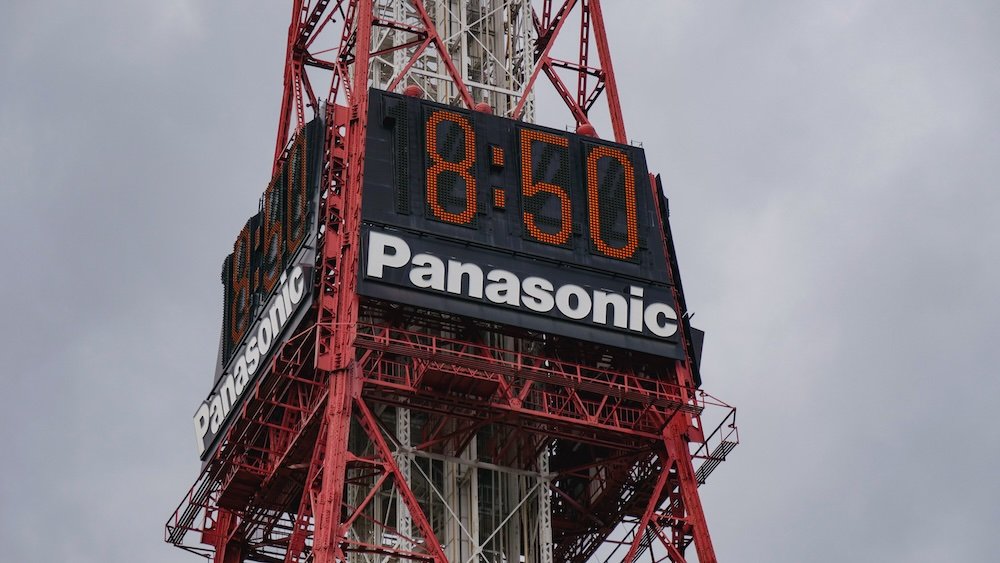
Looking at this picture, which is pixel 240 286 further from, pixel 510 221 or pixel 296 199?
pixel 510 221

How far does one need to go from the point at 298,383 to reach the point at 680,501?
12.4m

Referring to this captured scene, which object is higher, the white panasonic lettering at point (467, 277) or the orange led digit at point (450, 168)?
the orange led digit at point (450, 168)

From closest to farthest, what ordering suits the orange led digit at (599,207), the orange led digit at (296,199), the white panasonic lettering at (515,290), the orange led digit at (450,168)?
the white panasonic lettering at (515,290)
the orange led digit at (450,168)
the orange led digit at (296,199)
the orange led digit at (599,207)

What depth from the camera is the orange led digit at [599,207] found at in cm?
8438

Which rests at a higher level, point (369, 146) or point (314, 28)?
point (314, 28)

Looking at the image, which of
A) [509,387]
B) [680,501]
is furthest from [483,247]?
[680,501]

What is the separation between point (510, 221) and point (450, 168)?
8.30 feet

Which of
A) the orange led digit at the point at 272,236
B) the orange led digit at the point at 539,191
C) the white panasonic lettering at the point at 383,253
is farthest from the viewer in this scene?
the orange led digit at the point at 272,236

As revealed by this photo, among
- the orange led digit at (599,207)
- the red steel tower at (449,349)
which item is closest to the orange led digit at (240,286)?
the red steel tower at (449,349)

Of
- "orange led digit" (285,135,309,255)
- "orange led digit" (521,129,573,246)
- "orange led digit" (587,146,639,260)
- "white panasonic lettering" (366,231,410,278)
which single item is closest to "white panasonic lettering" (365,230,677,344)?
"white panasonic lettering" (366,231,410,278)

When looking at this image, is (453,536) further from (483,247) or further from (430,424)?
(483,247)

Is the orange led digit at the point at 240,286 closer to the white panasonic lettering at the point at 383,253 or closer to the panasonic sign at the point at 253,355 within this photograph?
the panasonic sign at the point at 253,355

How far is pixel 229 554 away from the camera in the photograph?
88.2 meters

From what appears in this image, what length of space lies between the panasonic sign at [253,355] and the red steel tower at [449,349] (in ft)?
0.37
